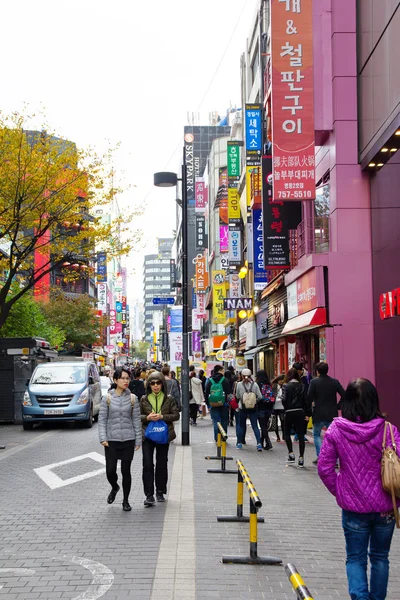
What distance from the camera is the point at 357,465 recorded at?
445 cm

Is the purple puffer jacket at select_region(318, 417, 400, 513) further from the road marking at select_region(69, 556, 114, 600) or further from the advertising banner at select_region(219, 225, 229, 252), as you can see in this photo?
the advertising banner at select_region(219, 225, 229, 252)

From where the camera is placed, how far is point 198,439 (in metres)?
17.8

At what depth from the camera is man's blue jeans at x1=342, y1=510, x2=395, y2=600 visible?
174 inches

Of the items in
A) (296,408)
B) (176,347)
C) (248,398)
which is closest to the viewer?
(296,408)

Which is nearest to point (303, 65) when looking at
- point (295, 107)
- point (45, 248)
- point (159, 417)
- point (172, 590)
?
point (295, 107)

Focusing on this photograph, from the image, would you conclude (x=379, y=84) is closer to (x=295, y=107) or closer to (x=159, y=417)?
(x=295, y=107)

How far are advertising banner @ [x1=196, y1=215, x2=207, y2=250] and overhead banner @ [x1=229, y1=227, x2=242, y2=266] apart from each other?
3797 centimetres

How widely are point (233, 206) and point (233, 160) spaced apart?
2.56 metres

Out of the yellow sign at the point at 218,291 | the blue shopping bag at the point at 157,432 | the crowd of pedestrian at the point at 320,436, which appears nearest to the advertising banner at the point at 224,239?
the yellow sign at the point at 218,291

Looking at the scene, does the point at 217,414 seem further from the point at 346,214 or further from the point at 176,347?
the point at 176,347

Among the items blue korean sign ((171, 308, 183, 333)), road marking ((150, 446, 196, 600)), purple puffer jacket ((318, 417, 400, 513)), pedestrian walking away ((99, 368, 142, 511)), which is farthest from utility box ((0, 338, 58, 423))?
purple puffer jacket ((318, 417, 400, 513))

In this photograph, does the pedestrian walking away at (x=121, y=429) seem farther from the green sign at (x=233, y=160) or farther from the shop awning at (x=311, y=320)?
the green sign at (x=233, y=160)

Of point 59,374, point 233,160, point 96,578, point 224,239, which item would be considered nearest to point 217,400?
point 59,374

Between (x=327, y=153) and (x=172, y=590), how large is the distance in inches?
586
